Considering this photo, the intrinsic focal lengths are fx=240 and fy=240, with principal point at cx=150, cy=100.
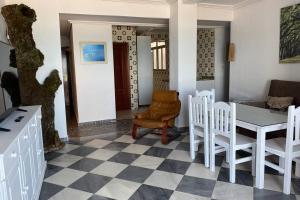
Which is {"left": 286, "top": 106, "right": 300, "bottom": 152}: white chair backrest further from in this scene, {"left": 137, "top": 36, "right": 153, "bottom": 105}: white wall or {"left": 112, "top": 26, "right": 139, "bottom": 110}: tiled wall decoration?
{"left": 137, "top": 36, "right": 153, "bottom": 105}: white wall

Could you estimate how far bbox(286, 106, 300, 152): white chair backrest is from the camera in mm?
2271

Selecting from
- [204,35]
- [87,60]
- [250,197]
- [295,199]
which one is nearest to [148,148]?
[250,197]

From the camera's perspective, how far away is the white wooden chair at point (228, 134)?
8.36 ft

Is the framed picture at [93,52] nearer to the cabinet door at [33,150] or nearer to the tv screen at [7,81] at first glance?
the tv screen at [7,81]

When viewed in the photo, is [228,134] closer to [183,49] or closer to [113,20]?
[183,49]

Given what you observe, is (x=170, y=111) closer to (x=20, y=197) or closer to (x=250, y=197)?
(x=250, y=197)

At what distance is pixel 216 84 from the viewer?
21.5 feet

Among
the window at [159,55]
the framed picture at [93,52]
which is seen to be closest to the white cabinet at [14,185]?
the framed picture at [93,52]

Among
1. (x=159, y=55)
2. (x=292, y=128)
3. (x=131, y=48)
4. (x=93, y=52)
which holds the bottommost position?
(x=292, y=128)

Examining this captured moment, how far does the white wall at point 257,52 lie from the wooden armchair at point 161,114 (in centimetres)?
184

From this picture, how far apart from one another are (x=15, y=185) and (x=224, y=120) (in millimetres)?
2032

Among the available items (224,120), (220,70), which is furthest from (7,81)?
(220,70)

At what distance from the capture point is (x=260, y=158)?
2484 millimetres

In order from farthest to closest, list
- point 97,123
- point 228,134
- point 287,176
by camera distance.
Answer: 1. point 97,123
2. point 228,134
3. point 287,176
